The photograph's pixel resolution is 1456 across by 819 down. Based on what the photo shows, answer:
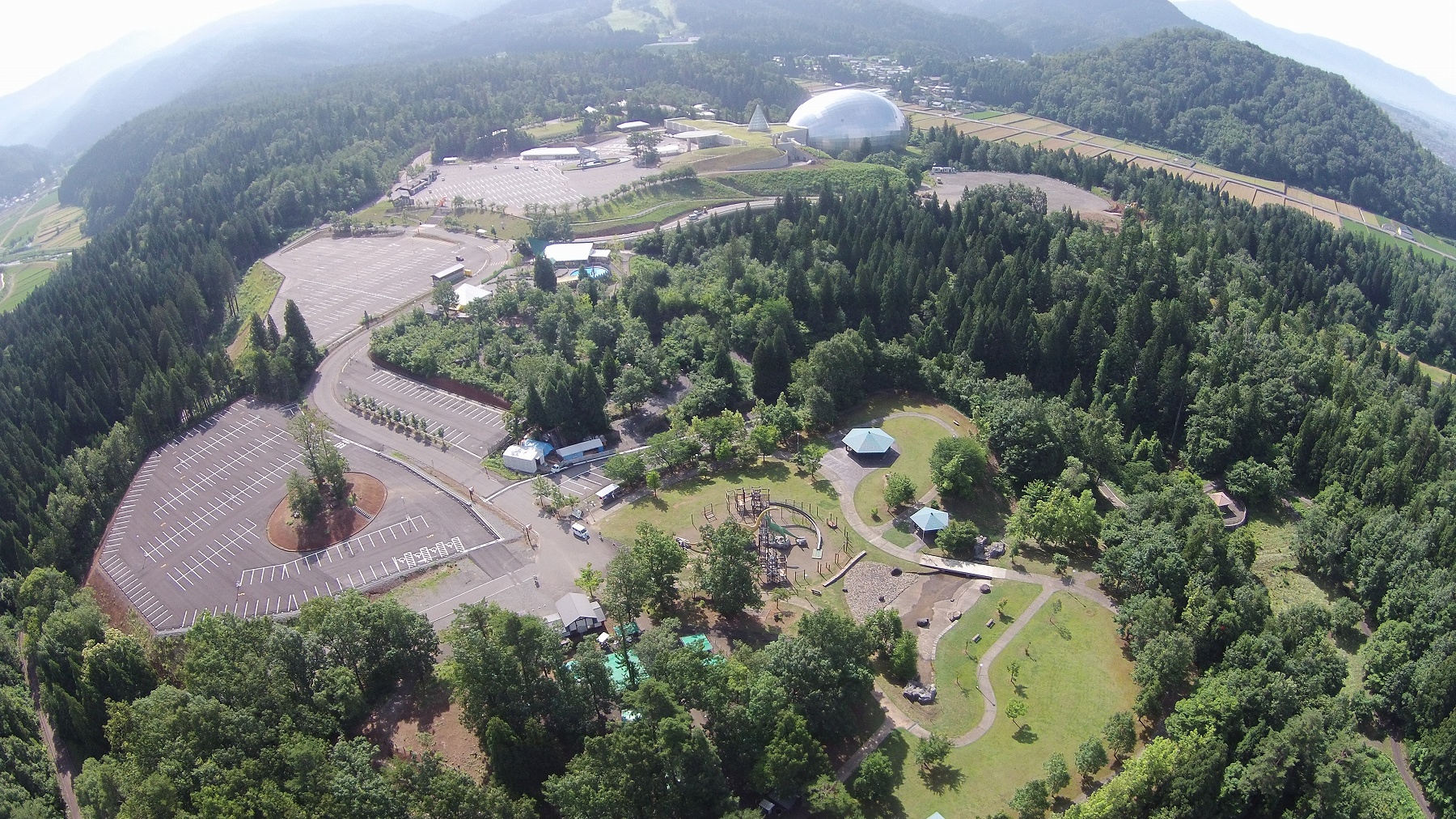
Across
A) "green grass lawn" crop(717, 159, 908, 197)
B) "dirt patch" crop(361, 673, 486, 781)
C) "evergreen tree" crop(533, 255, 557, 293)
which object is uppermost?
"green grass lawn" crop(717, 159, 908, 197)

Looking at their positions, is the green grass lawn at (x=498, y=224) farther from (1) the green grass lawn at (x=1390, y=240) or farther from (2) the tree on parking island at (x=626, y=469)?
(1) the green grass lawn at (x=1390, y=240)

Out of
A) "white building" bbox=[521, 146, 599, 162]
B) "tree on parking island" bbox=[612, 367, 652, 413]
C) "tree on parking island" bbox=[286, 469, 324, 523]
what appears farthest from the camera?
"white building" bbox=[521, 146, 599, 162]

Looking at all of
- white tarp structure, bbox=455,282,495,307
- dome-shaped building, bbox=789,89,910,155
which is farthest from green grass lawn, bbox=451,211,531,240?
dome-shaped building, bbox=789,89,910,155

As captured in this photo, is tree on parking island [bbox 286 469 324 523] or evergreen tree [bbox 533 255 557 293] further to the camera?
evergreen tree [bbox 533 255 557 293]

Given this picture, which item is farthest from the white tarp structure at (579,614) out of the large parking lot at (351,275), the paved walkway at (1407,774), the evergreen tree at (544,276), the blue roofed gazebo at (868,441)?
the large parking lot at (351,275)

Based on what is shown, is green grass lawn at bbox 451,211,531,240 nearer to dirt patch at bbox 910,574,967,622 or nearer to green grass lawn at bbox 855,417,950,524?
green grass lawn at bbox 855,417,950,524

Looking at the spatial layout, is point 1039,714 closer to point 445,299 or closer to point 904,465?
point 904,465
